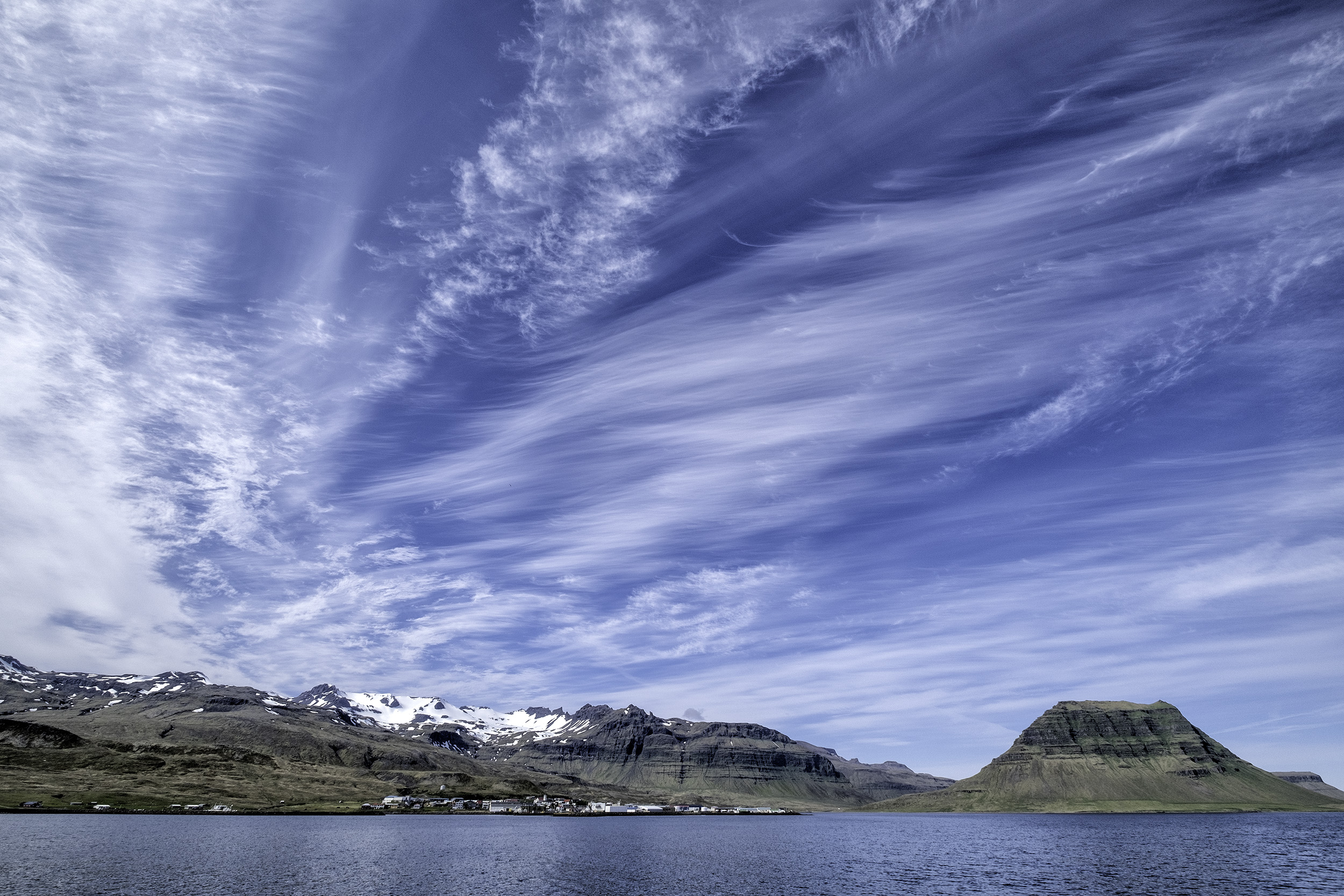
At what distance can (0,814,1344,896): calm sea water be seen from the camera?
99500mm

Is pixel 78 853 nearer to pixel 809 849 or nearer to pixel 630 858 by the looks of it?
pixel 630 858

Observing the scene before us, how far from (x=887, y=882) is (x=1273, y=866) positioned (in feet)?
274

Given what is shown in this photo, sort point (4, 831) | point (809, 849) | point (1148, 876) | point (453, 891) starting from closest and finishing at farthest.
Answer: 1. point (453, 891)
2. point (1148, 876)
3. point (4, 831)
4. point (809, 849)

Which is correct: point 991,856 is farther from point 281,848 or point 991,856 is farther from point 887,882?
point 281,848

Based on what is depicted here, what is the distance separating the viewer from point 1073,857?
521 feet

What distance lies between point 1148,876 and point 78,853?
175 m

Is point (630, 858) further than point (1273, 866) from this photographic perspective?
Yes

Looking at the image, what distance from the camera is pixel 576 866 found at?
134000 millimetres

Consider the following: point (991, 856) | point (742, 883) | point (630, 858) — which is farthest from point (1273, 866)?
point (630, 858)

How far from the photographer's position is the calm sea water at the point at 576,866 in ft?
326

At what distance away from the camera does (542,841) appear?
616 ft

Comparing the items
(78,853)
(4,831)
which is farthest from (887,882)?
(4,831)

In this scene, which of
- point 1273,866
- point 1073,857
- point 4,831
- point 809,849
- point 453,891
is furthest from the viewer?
point 809,849

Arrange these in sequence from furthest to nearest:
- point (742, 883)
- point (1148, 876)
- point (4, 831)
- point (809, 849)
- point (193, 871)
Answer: point (809, 849) < point (4, 831) < point (1148, 876) < point (742, 883) < point (193, 871)
